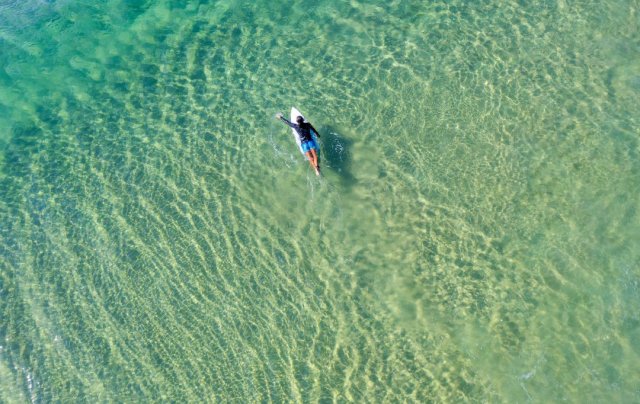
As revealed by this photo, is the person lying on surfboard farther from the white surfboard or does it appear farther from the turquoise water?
the turquoise water

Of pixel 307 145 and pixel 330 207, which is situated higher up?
pixel 307 145

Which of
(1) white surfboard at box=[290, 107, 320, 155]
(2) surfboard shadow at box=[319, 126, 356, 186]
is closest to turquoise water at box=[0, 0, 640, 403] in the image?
(2) surfboard shadow at box=[319, 126, 356, 186]

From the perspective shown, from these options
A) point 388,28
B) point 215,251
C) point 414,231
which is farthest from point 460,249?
point 388,28

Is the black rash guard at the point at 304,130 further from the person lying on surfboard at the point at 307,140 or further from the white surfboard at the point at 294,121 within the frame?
the white surfboard at the point at 294,121

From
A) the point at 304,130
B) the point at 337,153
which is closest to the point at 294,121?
the point at 304,130

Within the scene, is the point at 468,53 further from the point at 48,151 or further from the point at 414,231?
the point at 48,151

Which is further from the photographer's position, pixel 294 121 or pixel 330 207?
pixel 294 121

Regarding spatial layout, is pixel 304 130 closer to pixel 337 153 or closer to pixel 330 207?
pixel 337 153
